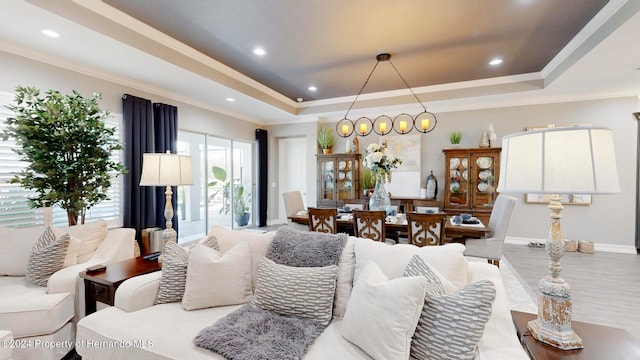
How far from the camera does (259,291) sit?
5.64 feet

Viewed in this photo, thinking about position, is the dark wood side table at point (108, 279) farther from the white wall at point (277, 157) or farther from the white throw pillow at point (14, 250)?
the white wall at point (277, 157)

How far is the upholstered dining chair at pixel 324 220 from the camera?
11.1 feet

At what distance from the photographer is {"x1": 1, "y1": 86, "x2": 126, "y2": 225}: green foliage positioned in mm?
2609

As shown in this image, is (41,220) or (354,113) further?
(354,113)

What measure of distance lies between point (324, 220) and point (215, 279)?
71.9 inches

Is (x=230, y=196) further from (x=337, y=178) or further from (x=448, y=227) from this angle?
(x=448, y=227)

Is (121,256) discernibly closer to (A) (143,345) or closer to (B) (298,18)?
(A) (143,345)

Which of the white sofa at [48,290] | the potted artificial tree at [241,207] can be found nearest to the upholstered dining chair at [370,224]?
the white sofa at [48,290]

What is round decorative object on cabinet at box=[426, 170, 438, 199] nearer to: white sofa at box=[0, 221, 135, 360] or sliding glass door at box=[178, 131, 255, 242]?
sliding glass door at box=[178, 131, 255, 242]

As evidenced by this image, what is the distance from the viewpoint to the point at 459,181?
5.24 meters

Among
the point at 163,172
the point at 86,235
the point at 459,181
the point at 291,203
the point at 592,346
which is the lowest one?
the point at 592,346

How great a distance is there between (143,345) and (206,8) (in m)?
2.84

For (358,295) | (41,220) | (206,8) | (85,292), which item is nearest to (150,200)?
(41,220)

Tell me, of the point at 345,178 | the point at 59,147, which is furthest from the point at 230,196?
the point at 59,147
